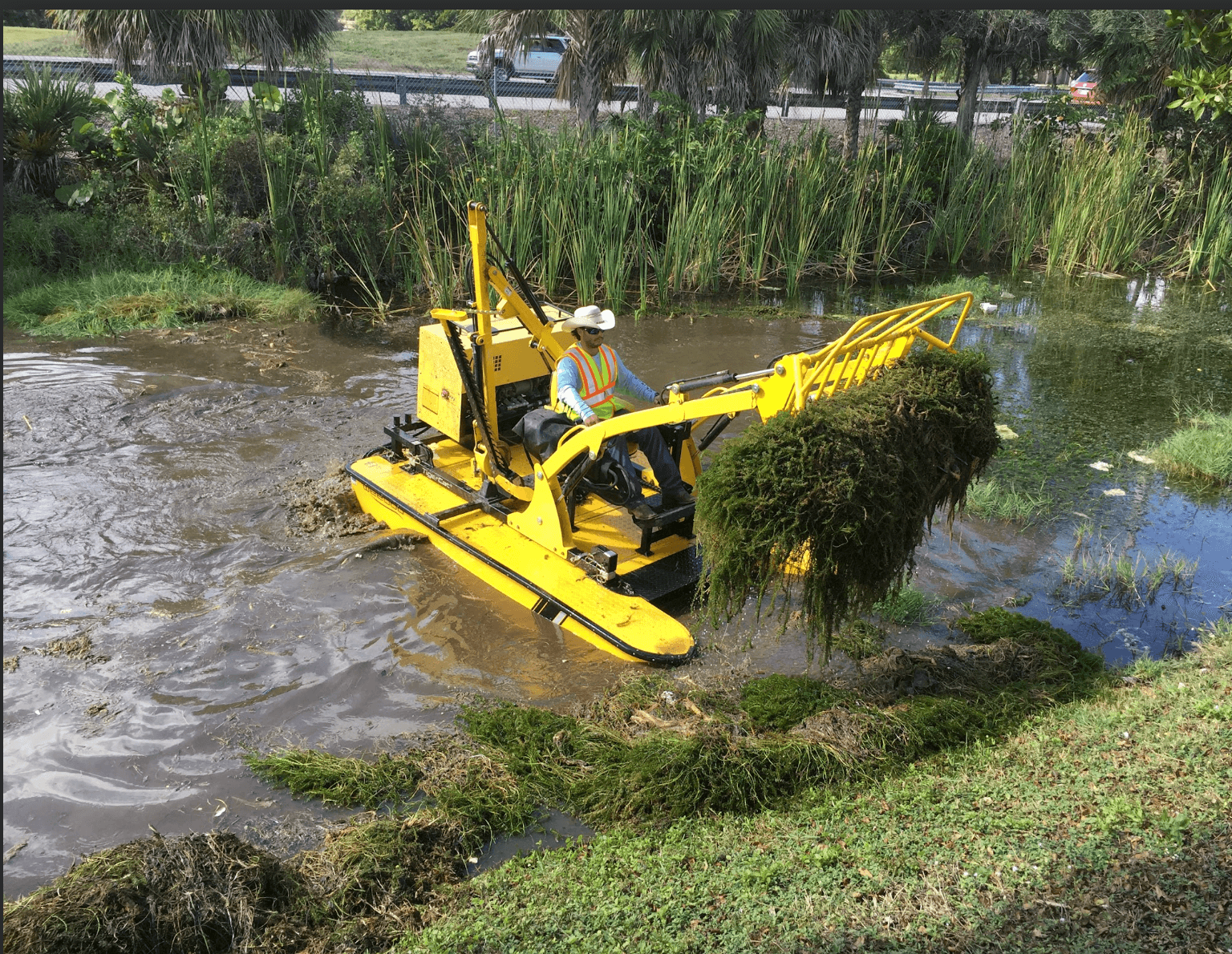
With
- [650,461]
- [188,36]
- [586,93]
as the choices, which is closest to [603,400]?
[650,461]

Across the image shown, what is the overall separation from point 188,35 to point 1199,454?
1296 centimetres

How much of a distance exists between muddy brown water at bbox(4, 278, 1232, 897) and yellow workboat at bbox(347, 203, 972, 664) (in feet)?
1.04

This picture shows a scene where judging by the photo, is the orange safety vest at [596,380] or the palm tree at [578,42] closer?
the orange safety vest at [596,380]

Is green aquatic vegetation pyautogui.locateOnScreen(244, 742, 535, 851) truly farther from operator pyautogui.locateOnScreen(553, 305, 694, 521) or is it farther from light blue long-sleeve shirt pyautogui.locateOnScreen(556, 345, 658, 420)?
light blue long-sleeve shirt pyautogui.locateOnScreen(556, 345, 658, 420)

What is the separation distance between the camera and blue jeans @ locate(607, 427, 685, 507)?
20.4 ft

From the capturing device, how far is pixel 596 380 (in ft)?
21.2

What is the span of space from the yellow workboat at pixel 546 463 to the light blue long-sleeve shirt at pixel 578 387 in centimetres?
19

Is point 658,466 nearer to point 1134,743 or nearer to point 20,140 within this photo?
point 1134,743

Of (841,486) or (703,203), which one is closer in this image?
(841,486)

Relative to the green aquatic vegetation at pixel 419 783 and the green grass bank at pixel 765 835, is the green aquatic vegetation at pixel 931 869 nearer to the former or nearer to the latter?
the green grass bank at pixel 765 835

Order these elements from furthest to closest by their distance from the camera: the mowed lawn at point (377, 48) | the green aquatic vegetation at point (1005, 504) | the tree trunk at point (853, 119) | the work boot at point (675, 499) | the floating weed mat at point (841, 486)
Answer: the mowed lawn at point (377, 48)
the tree trunk at point (853, 119)
the green aquatic vegetation at point (1005, 504)
the work boot at point (675, 499)
the floating weed mat at point (841, 486)

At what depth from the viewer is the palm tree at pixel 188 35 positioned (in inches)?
514

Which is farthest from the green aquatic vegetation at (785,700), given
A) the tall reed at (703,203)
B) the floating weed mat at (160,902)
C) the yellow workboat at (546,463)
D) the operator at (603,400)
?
the tall reed at (703,203)

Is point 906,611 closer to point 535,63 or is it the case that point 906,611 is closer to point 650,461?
point 650,461
